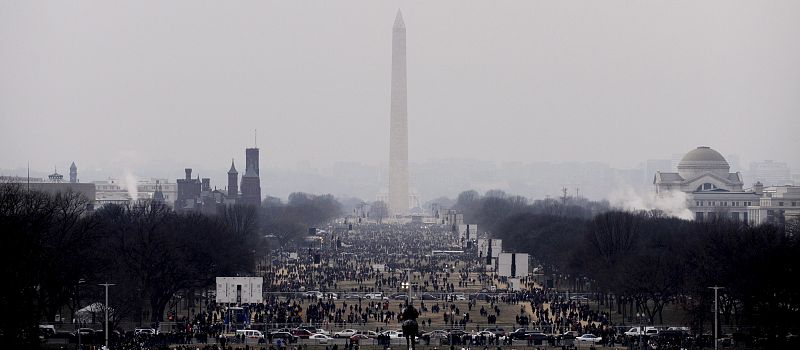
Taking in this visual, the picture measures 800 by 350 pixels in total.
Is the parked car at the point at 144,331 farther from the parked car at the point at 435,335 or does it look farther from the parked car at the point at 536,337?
the parked car at the point at 536,337

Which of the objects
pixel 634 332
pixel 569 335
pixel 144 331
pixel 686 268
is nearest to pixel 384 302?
pixel 686 268

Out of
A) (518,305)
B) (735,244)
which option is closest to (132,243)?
(518,305)

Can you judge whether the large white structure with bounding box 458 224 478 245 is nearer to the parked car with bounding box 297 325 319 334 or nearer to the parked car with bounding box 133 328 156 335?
the parked car with bounding box 297 325 319 334

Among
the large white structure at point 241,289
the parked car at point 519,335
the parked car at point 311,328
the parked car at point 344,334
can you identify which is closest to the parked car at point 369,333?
the parked car at point 344,334

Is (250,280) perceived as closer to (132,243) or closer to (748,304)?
(132,243)

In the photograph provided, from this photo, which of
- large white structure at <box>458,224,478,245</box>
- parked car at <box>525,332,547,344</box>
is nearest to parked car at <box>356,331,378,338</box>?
parked car at <box>525,332,547,344</box>

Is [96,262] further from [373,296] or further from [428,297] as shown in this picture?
[428,297]
